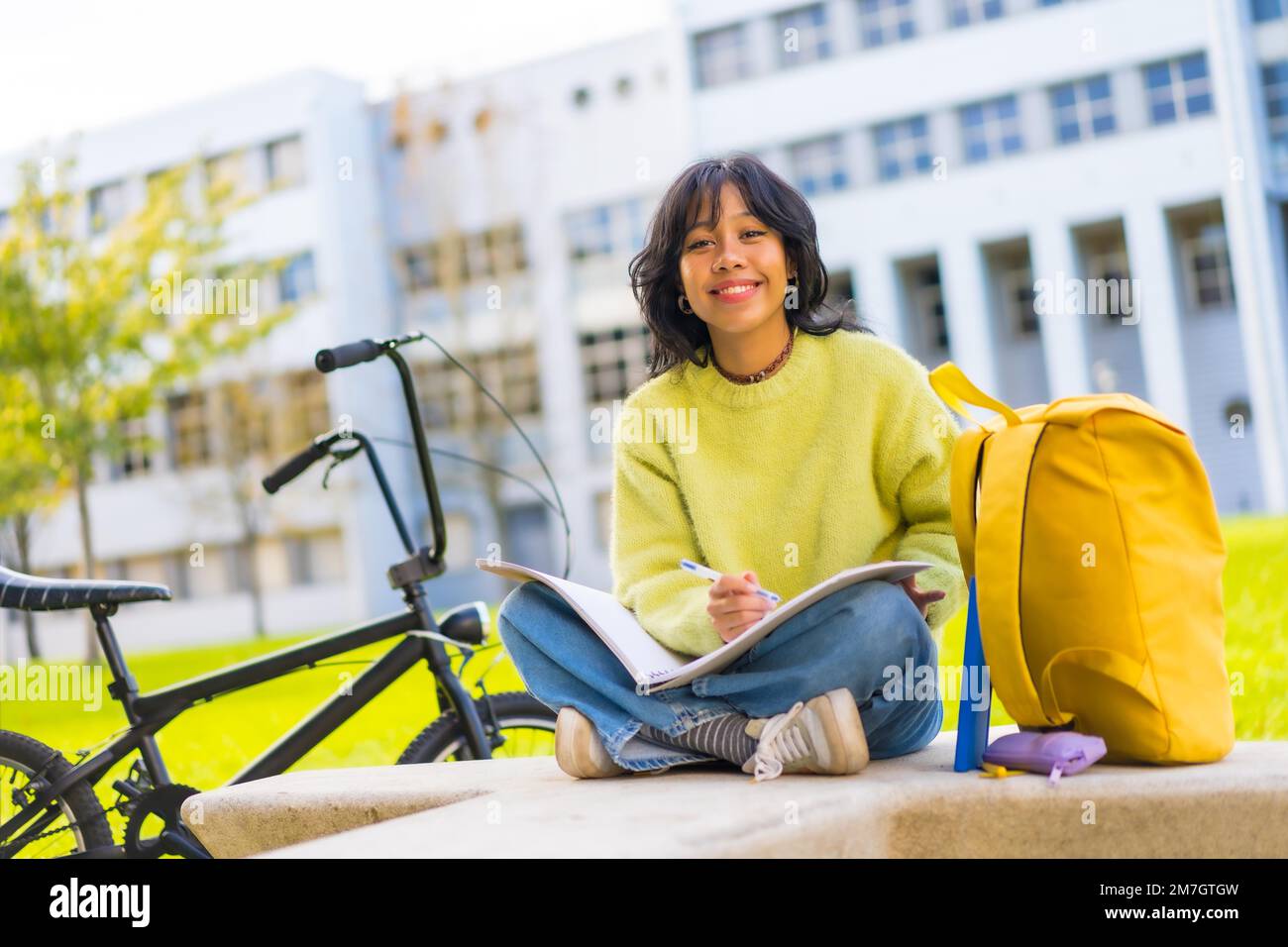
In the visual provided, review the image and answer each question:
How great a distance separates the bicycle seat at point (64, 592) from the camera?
2.87m

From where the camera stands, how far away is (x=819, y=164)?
22000 mm

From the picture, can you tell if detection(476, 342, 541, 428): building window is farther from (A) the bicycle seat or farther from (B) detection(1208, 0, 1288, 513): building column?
(A) the bicycle seat

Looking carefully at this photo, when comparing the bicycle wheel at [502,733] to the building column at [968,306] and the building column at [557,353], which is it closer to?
the building column at [968,306]

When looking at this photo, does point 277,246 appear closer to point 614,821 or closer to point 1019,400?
point 1019,400

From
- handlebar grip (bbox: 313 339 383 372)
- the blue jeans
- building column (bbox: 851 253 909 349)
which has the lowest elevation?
the blue jeans

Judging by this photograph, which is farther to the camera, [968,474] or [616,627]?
[616,627]

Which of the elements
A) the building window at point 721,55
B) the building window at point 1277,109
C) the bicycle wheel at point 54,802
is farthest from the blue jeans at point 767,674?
the building window at point 721,55

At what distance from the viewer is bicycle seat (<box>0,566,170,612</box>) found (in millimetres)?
2873

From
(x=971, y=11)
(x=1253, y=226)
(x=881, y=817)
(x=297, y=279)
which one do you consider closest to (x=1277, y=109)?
(x=1253, y=226)

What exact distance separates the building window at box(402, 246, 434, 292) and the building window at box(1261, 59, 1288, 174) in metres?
12.8

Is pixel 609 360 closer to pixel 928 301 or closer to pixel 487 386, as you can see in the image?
pixel 487 386

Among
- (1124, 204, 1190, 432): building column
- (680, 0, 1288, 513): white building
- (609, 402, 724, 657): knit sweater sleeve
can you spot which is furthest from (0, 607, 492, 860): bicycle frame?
(1124, 204, 1190, 432): building column

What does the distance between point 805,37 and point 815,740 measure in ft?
69.4

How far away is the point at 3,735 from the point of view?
113 inches
